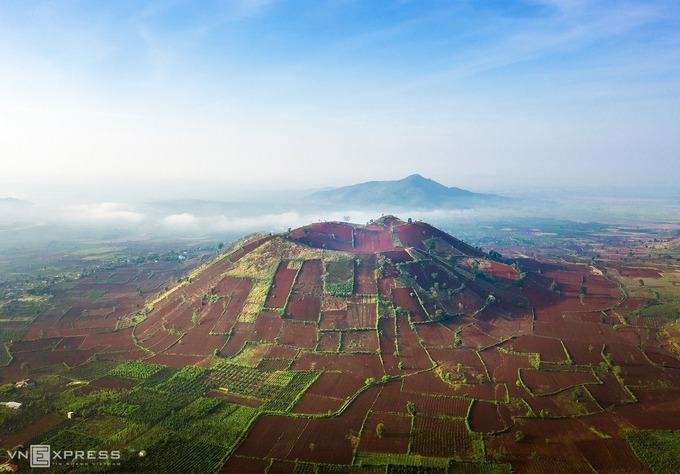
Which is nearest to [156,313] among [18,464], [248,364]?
[248,364]

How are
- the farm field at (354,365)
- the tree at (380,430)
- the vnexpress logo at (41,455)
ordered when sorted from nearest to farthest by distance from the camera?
1. the vnexpress logo at (41,455)
2. the farm field at (354,365)
3. the tree at (380,430)

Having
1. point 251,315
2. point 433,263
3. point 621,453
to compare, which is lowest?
point 621,453

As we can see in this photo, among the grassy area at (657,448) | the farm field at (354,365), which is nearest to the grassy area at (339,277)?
the farm field at (354,365)

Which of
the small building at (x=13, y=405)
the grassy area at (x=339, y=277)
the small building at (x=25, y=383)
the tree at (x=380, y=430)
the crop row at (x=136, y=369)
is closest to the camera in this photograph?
the tree at (x=380, y=430)

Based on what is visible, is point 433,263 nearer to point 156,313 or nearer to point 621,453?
point 621,453

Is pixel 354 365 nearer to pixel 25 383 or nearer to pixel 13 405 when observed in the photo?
pixel 13 405

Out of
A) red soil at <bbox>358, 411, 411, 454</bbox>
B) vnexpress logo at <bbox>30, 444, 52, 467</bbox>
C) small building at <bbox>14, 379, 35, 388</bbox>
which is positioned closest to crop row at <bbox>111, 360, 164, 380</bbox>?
small building at <bbox>14, 379, 35, 388</bbox>

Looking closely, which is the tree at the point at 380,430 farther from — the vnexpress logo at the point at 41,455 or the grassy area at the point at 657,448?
the vnexpress logo at the point at 41,455

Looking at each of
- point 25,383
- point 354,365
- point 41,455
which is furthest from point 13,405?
point 354,365
